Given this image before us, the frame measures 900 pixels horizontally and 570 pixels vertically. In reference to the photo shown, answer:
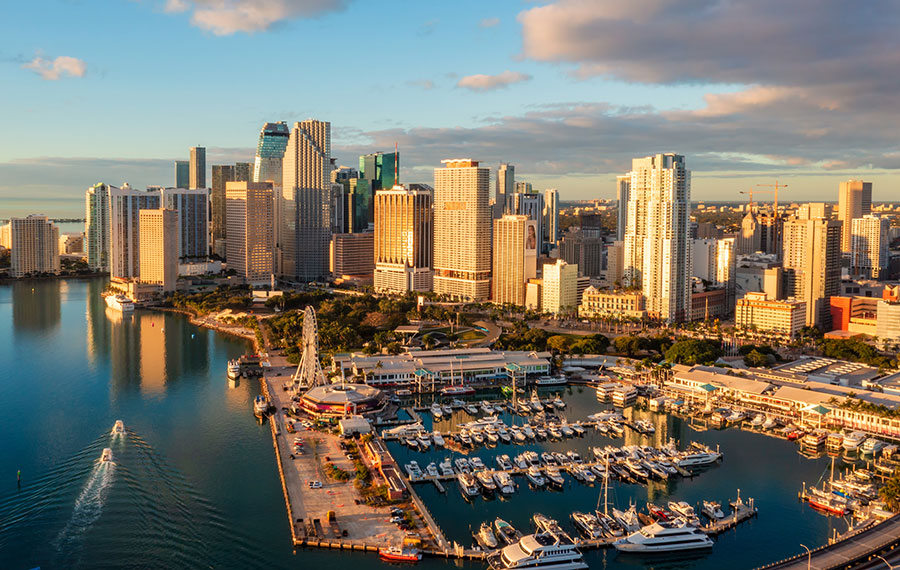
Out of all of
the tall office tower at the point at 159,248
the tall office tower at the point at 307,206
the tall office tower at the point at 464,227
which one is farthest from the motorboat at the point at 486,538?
the tall office tower at the point at 307,206

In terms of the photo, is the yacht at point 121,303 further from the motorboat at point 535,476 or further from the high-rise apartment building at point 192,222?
the motorboat at point 535,476

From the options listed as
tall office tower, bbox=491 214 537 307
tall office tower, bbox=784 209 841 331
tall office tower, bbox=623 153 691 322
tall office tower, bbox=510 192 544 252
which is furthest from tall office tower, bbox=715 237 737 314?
tall office tower, bbox=510 192 544 252

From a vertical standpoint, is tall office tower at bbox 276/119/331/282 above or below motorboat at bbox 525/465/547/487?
above

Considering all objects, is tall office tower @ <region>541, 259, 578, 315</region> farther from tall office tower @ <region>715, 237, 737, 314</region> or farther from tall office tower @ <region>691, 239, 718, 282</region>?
tall office tower @ <region>691, 239, 718, 282</region>

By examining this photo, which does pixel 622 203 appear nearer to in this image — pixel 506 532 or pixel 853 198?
pixel 853 198

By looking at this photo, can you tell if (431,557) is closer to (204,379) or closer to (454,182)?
(204,379)
